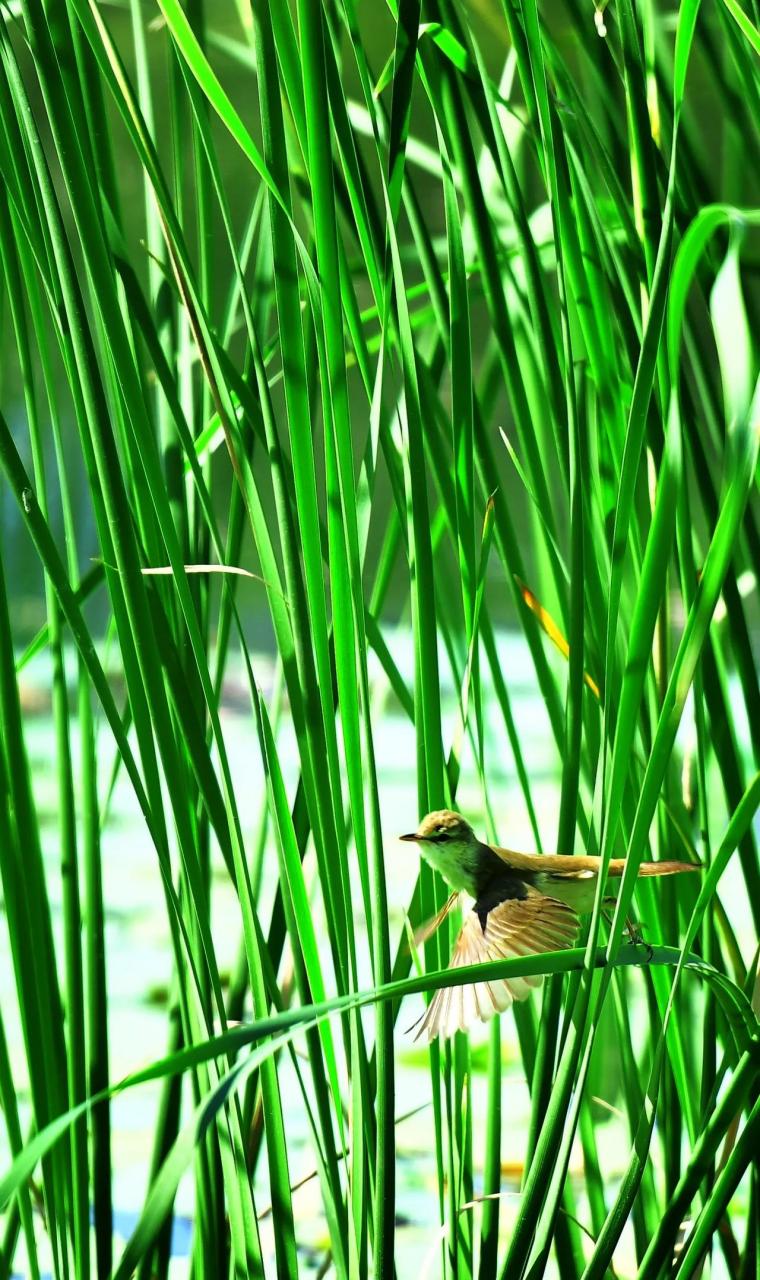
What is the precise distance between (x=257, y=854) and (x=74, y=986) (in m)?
0.13

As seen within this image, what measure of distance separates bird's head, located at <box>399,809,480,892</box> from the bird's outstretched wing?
16mm

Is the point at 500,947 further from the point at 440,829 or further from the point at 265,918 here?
the point at 265,918

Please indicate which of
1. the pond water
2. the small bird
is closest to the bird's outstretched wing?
the small bird

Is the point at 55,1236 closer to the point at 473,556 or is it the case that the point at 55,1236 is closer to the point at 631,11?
the point at 473,556

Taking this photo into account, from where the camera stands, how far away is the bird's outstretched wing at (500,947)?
0.39 metres

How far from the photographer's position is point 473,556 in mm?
416

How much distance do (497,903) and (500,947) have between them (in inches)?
0.9

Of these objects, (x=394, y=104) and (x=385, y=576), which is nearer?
(x=394, y=104)

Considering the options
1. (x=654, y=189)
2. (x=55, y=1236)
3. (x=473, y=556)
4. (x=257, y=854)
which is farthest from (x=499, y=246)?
(x=55, y=1236)

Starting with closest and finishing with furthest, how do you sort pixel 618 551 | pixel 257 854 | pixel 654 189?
pixel 618 551, pixel 654 189, pixel 257 854

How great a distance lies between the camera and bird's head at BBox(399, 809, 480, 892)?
16.8 inches

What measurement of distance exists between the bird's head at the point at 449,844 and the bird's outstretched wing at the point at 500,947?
0.02m

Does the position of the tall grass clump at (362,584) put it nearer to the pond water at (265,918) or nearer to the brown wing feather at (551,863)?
the brown wing feather at (551,863)

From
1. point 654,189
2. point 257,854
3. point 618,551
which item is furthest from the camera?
point 257,854
